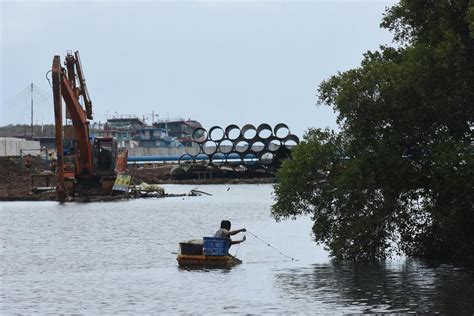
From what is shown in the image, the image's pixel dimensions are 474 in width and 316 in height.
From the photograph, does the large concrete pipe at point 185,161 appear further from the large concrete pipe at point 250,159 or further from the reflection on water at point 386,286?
the reflection on water at point 386,286

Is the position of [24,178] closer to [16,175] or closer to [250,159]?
[16,175]

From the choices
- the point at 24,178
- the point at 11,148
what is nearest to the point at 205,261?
the point at 24,178

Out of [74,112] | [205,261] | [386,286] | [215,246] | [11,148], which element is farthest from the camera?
[11,148]

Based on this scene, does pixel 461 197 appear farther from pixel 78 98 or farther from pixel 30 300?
pixel 78 98

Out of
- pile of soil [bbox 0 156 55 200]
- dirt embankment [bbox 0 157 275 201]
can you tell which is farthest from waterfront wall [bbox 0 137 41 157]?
pile of soil [bbox 0 156 55 200]

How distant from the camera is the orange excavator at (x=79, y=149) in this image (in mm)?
90688

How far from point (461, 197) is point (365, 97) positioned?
4.85 metres

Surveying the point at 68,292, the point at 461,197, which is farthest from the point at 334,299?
the point at 68,292

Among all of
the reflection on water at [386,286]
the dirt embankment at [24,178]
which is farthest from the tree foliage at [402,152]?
the dirt embankment at [24,178]

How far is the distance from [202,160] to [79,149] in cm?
8134

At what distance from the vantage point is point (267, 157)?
160 meters

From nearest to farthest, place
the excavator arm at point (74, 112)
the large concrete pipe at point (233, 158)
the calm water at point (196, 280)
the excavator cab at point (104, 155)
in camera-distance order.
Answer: the calm water at point (196, 280) → the excavator arm at point (74, 112) → the excavator cab at point (104, 155) → the large concrete pipe at point (233, 158)

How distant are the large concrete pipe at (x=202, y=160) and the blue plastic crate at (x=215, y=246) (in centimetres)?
12633

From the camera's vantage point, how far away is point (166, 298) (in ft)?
102
